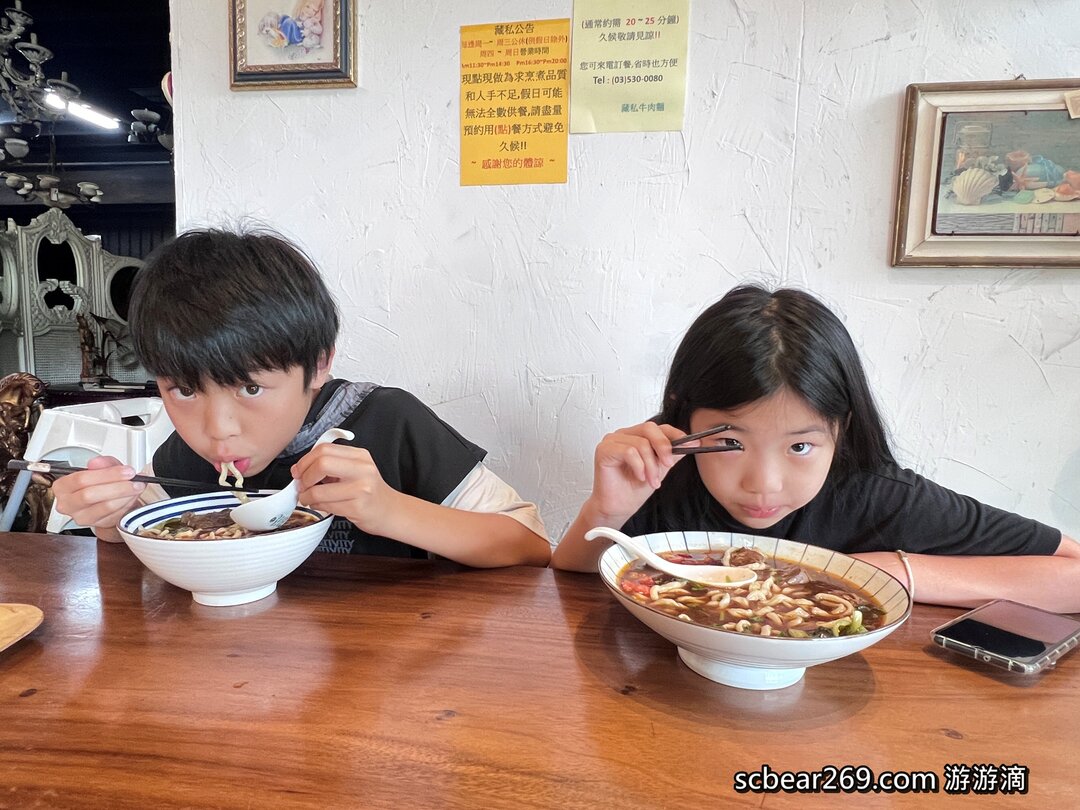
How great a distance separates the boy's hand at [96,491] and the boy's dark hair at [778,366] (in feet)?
3.11

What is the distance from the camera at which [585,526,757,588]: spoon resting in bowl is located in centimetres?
87

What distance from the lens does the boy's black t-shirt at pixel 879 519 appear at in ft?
A: 3.59

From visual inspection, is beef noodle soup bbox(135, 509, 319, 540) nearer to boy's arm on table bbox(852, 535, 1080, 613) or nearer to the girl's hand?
the girl's hand

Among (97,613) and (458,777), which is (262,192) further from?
(458,777)

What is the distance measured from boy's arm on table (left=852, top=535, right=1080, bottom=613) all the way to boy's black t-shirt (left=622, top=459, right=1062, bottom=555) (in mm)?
106

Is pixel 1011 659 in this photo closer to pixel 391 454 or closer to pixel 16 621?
pixel 391 454

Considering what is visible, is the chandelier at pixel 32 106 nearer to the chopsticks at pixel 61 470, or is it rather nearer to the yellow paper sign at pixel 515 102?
the yellow paper sign at pixel 515 102

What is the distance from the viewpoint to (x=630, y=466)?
1.01 meters

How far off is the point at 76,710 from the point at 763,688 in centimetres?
73

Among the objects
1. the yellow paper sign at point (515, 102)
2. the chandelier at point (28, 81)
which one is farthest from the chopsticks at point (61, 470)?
the chandelier at point (28, 81)

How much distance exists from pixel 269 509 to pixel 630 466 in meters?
0.56

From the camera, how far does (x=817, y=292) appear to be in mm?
1555

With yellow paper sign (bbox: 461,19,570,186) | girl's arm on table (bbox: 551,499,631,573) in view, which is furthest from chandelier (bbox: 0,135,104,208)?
girl's arm on table (bbox: 551,499,631,573)

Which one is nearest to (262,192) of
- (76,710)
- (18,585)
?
(18,585)
